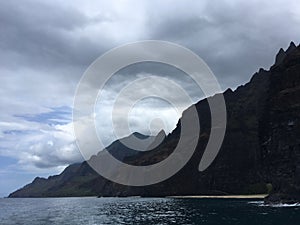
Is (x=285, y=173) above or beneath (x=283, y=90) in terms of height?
beneath

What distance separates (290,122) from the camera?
17175 cm

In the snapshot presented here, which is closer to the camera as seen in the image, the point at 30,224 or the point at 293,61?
the point at 30,224

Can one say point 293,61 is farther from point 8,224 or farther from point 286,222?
point 8,224

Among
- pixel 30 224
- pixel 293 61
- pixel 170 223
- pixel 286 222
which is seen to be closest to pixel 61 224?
pixel 30 224

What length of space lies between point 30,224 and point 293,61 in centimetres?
14065

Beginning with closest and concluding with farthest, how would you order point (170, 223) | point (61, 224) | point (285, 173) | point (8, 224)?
point (170, 223) → point (61, 224) → point (8, 224) → point (285, 173)

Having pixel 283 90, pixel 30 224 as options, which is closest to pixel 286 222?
pixel 30 224

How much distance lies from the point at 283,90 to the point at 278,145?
85.9 feet

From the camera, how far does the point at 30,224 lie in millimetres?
104438

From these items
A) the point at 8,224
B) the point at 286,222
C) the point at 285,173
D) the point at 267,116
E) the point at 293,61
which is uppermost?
the point at 293,61

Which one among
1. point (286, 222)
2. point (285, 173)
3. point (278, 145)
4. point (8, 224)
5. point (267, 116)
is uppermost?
point (267, 116)

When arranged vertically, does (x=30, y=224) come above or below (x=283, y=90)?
below

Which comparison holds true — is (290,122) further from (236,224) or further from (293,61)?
(236,224)

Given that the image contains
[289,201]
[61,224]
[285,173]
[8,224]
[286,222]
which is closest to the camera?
[286,222]
